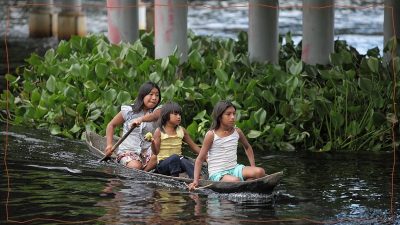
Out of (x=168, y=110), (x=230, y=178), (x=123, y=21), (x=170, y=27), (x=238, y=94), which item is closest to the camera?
(x=230, y=178)

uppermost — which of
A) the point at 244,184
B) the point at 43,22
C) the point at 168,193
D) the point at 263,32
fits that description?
the point at 263,32

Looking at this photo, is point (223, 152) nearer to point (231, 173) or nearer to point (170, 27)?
point (231, 173)

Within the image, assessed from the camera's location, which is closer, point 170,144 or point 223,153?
point 223,153

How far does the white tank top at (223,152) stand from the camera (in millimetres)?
13289

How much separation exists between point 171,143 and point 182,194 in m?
0.96

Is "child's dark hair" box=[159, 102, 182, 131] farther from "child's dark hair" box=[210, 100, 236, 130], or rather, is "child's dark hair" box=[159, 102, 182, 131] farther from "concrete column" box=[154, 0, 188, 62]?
"concrete column" box=[154, 0, 188, 62]

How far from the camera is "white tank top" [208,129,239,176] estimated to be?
1329 cm

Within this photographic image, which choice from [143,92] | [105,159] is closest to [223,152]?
[143,92]

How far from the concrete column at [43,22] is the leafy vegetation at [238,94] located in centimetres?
1418

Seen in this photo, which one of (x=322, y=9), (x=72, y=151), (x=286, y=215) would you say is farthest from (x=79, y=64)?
(x=286, y=215)

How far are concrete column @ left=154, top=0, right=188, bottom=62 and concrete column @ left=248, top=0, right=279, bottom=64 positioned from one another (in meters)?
2.26

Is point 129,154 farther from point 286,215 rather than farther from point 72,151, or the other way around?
point 286,215

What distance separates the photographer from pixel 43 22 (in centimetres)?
3497

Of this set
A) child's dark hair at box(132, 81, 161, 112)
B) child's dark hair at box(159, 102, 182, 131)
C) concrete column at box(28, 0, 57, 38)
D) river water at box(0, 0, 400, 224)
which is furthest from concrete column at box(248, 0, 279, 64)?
concrete column at box(28, 0, 57, 38)
